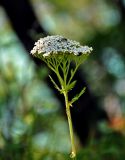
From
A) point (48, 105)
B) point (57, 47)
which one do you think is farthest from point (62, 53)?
point (48, 105)

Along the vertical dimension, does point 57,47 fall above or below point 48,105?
below

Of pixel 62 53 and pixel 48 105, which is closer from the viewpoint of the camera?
pixel 62 53

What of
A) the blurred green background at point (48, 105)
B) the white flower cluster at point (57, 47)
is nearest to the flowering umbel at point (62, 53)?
the white flower cluster at point (57, 47)

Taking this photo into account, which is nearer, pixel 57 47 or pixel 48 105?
pixel 57 47

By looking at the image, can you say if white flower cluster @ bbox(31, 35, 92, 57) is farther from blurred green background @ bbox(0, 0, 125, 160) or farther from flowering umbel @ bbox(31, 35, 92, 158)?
blurred green background @ bbox(0, 0, 125, 160)

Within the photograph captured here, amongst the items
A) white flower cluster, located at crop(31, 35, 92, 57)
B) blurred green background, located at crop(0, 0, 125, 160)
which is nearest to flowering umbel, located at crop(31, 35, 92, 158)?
white flower cluster, located at crop(31, 35, 92, 57)

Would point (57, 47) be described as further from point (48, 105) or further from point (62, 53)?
point (48, 105)

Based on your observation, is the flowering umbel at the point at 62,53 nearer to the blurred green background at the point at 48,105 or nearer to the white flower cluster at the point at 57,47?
the white flower cluster at the point at 57,47

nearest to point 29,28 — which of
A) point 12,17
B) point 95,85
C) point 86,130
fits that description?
point 12,17
